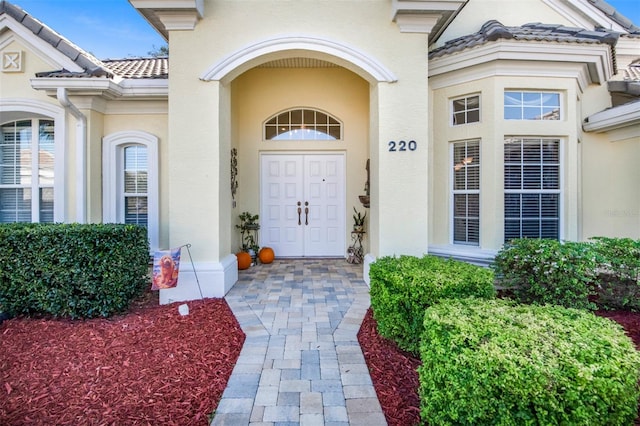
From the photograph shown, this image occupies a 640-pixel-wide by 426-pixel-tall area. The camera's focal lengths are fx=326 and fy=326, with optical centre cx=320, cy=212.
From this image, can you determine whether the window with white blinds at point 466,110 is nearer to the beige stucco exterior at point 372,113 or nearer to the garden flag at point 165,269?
the beige stucco exterior at point 372,113

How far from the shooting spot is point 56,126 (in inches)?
227

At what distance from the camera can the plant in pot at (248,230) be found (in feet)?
24.3

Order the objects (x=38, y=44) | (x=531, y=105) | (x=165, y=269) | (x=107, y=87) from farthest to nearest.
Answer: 1. (x=38, y=44)
2. (x=107, y=87)
3. (x=531, y=105)
4. (x=165, y=269)

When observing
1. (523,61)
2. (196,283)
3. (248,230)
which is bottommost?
(196,283)

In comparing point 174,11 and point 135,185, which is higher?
point 174,11

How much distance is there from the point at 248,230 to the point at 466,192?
4639 mm

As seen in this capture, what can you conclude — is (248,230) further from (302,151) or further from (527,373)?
(527,373)

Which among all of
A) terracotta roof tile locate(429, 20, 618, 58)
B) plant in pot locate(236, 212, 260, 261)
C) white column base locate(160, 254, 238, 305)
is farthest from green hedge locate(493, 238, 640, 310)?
plant in pot locate(236, 212, 260, 261)

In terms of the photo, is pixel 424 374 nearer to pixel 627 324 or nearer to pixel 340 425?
pixel 340 425

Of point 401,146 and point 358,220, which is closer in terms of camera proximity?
point 401,146

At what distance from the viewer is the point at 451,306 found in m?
2.54

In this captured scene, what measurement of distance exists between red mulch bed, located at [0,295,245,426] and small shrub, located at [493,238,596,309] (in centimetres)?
364

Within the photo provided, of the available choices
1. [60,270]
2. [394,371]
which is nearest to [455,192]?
[394,371]

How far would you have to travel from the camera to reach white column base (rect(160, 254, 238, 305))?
496 centimetres
